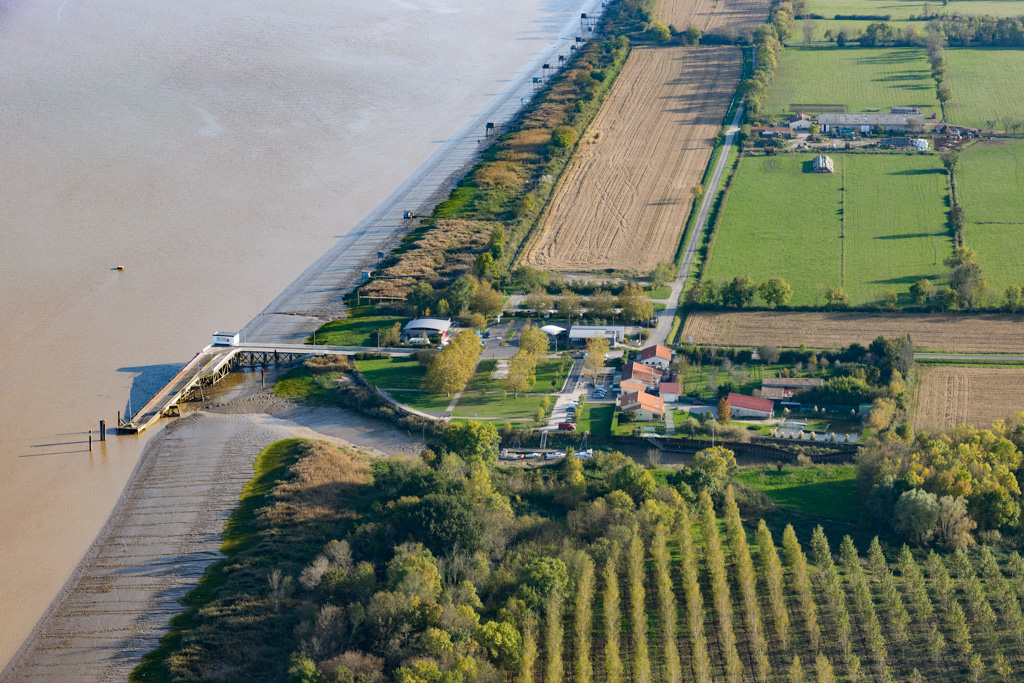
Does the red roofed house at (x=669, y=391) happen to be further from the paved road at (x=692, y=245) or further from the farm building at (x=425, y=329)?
the farm building at (x=425, y=329)

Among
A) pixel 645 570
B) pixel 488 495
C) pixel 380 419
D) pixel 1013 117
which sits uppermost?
pixel 1013 117

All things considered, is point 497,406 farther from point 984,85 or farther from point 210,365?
point 984,85

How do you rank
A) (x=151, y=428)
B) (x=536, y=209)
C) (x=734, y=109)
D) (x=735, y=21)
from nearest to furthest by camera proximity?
(x=151, y=428)
(x=536, y=209)
(x=734, y=109)
(x=735, y=21)

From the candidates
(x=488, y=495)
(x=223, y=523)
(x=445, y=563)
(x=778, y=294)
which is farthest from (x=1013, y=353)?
(x=223, y=523)

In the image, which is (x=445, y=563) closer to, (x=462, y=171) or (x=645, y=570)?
(x=645, y=570)

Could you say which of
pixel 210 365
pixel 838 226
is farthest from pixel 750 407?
pixel 210 365
